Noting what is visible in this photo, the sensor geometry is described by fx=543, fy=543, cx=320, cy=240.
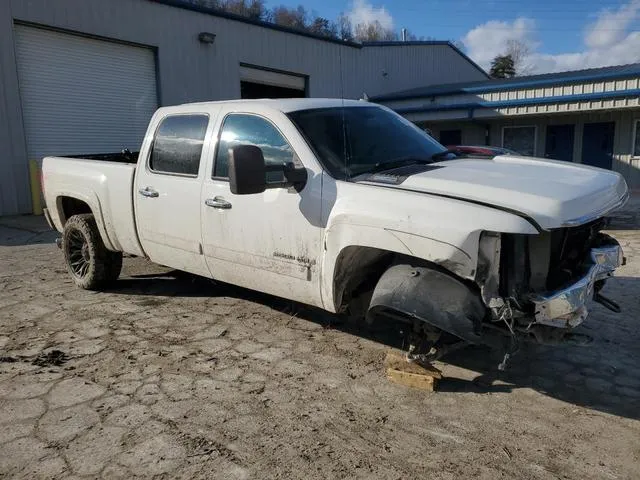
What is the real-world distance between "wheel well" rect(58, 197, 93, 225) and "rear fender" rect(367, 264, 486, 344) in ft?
14.6

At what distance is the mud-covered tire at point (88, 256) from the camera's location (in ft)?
19.5

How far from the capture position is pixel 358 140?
14.0ft

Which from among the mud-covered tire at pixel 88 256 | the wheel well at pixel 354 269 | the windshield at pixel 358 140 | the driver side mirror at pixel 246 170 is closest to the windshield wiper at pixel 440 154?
the windshield at pixel 358 140

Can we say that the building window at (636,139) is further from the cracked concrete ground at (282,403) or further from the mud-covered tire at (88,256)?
the mud-covered tire at (88,256)

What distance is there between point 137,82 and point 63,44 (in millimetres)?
2237

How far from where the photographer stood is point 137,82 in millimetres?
15703

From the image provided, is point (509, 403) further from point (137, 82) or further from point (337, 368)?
point (137, 82)

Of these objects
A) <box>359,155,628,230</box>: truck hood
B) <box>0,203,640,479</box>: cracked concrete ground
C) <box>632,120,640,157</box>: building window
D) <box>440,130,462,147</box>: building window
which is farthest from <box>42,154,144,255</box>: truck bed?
<box>440,130,462,147</box>: building window

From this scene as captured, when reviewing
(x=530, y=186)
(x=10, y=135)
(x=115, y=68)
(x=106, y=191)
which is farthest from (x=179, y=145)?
(x=115, y=68)

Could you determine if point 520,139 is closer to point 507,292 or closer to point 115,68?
point 115,68

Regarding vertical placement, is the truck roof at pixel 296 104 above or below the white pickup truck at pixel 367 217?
above

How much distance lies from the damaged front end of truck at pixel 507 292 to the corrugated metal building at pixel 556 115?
51.3 ft

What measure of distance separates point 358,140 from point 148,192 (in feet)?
6.99

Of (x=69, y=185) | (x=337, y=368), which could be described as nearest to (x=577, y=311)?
(x=337, y=368)
